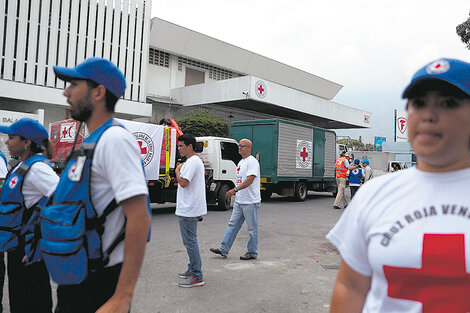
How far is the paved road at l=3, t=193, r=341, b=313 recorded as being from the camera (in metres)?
3.98

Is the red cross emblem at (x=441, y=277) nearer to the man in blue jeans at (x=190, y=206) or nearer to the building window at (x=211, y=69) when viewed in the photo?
the man in blue jeans at (x=190, y=206)

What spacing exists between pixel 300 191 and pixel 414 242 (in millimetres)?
14135

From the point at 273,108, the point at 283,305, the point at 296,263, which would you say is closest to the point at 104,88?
the point at 283,305

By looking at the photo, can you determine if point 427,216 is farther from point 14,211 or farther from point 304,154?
point 304,154

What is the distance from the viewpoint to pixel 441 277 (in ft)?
3.81

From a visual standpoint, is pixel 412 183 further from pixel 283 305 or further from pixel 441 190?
pixel 283 305

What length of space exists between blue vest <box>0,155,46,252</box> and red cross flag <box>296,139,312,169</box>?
41.8 feet

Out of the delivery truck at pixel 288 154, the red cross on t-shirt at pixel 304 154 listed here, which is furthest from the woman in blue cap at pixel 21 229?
the red cross on t-shirt at pixel 304 154

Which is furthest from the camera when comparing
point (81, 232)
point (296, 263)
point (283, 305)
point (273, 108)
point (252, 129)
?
point (273, 108)

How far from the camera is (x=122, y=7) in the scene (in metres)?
26.3

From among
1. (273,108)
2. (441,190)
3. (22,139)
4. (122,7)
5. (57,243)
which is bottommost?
(57,243)

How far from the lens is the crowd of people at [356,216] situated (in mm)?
1190

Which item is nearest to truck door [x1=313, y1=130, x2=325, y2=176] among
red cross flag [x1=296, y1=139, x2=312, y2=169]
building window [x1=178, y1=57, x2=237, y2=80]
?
red cross flag [x1=296, y1=139, x2=312, y2=169]

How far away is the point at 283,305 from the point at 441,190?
3117mm
